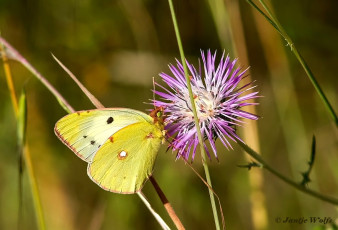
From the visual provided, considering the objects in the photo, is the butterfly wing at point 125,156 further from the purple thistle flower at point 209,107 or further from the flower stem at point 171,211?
the flower stem at point 171,211

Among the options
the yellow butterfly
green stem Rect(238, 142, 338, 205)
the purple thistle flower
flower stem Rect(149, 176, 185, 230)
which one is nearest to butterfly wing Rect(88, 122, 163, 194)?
the yellow butterfly

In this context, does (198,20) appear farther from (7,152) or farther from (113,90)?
(7,152)

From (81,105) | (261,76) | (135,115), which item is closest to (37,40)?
(81,105)

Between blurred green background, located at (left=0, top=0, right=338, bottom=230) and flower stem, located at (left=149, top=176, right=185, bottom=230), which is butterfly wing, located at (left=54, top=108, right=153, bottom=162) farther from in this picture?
blurred green background, located at (left=0, top=0, right=338, bottom=230)

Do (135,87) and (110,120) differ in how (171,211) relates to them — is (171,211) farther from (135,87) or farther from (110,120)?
(135,87)

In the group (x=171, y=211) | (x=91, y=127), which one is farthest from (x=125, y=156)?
(x=171, y=211)
